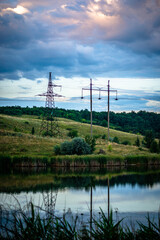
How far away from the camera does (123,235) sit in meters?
8.67

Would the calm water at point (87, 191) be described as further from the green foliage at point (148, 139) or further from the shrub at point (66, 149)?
the green foliage at point (148, 139)

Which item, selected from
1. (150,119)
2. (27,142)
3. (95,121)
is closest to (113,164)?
(27,142)

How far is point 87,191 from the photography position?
2792cm

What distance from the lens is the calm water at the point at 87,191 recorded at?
797 inches

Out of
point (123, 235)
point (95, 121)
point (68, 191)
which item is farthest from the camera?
point (95, 121)

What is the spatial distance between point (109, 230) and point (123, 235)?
0.96 metres

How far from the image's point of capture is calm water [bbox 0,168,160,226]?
66.4 ft

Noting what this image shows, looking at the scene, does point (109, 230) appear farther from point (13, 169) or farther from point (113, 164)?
point (113, 164)

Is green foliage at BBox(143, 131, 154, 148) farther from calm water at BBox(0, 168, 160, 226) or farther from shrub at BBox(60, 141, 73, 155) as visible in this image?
calm water at BBox(0, 168, 160, 226)

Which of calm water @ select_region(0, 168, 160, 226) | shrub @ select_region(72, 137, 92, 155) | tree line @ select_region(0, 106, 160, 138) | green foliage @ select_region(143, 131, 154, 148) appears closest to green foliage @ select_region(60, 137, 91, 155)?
shrub @ select_region(72, 137, 92, 155)

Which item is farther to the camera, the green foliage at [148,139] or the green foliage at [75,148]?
the green foliage at [148,139]

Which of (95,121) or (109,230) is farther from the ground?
(95,121)

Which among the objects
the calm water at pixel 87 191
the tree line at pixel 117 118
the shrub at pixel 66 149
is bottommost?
the calm water at pixel 87 191

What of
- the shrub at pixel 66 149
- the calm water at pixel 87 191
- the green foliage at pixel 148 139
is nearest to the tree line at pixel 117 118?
the green foliage at pixel 148 139
